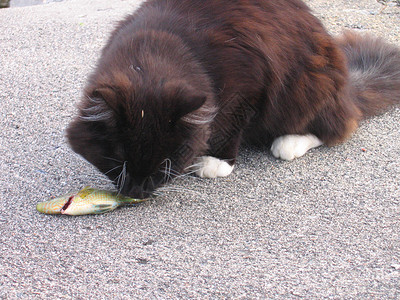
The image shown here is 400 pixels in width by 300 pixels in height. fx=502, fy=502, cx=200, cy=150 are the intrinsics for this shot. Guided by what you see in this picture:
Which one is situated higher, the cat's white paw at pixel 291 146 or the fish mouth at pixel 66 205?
the fish mouth at pixel 66 205

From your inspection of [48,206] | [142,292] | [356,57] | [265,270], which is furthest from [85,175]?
[356,57]

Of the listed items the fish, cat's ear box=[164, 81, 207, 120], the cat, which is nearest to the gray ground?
the fish

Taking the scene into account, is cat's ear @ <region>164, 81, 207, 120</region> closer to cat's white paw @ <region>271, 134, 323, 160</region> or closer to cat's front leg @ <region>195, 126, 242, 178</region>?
cat's front leg @ <region>195, 126, 242, 178</region>

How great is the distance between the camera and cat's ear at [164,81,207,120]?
77.5 inches

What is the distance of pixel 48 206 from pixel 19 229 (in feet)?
0.53

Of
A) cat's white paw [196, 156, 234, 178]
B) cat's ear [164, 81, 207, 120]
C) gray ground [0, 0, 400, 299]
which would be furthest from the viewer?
cat's white paw [196, 156, 234, 178]

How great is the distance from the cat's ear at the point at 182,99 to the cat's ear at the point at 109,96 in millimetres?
206

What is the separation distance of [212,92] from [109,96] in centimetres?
62

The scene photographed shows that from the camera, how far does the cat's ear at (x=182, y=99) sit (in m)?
1.97

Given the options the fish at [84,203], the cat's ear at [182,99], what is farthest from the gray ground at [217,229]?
the cat's ear at [182,99]

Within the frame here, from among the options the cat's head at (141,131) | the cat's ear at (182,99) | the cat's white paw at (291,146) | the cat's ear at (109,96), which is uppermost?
the cat's ear at (109,96)

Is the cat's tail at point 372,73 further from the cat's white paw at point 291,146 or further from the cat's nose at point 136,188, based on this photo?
the cat's nose at point 136,188

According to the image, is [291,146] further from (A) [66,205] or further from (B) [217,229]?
(A) [66,205]

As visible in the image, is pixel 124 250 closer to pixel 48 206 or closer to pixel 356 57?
pixel 48 206
